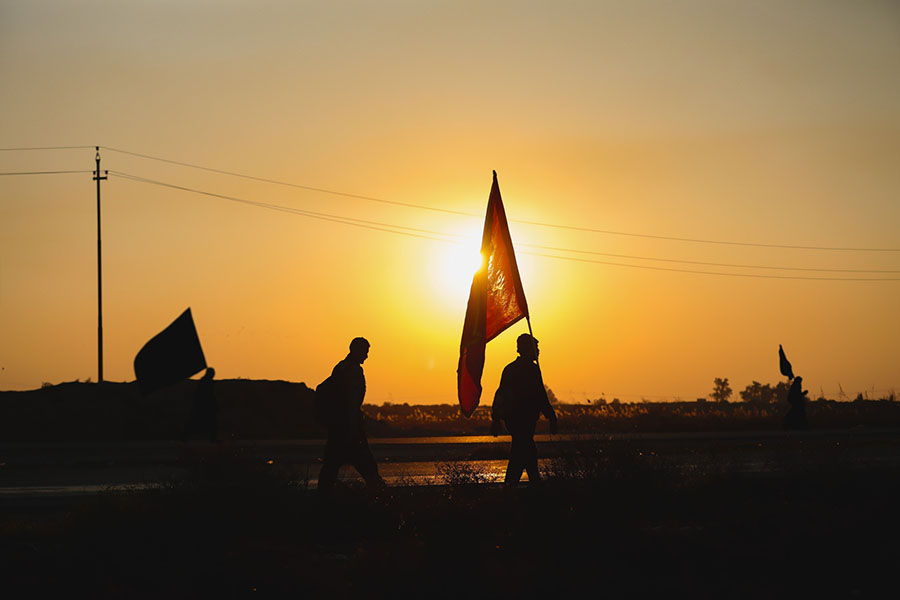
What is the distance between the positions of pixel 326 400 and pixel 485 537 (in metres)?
3.55

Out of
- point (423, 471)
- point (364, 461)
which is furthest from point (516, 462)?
point (423, 471)

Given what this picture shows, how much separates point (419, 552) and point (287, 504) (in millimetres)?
2915

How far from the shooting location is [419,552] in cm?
1004

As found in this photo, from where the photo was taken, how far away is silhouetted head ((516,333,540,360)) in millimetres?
14227

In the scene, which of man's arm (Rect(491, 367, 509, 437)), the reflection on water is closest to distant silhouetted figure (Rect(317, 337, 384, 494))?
man's arm (Rect(491, 367, 509, 437))

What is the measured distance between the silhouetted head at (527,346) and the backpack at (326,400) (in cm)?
247

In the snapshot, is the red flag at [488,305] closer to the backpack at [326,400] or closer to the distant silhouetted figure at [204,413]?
the backpack at [326,400]

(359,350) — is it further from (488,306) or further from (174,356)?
(174,356)

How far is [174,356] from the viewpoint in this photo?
14.9 m

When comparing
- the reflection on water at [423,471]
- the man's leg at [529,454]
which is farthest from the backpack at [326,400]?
the reflection on water at [423,471]

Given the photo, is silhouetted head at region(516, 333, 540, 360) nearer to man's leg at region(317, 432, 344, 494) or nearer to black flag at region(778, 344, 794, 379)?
man's leg at region(317, 432, 344, 494)

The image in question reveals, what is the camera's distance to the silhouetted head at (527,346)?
1423 centimetres

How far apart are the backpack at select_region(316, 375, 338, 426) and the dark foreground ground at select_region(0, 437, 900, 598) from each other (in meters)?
0.87

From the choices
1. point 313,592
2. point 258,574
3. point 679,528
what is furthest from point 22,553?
point 679,528
